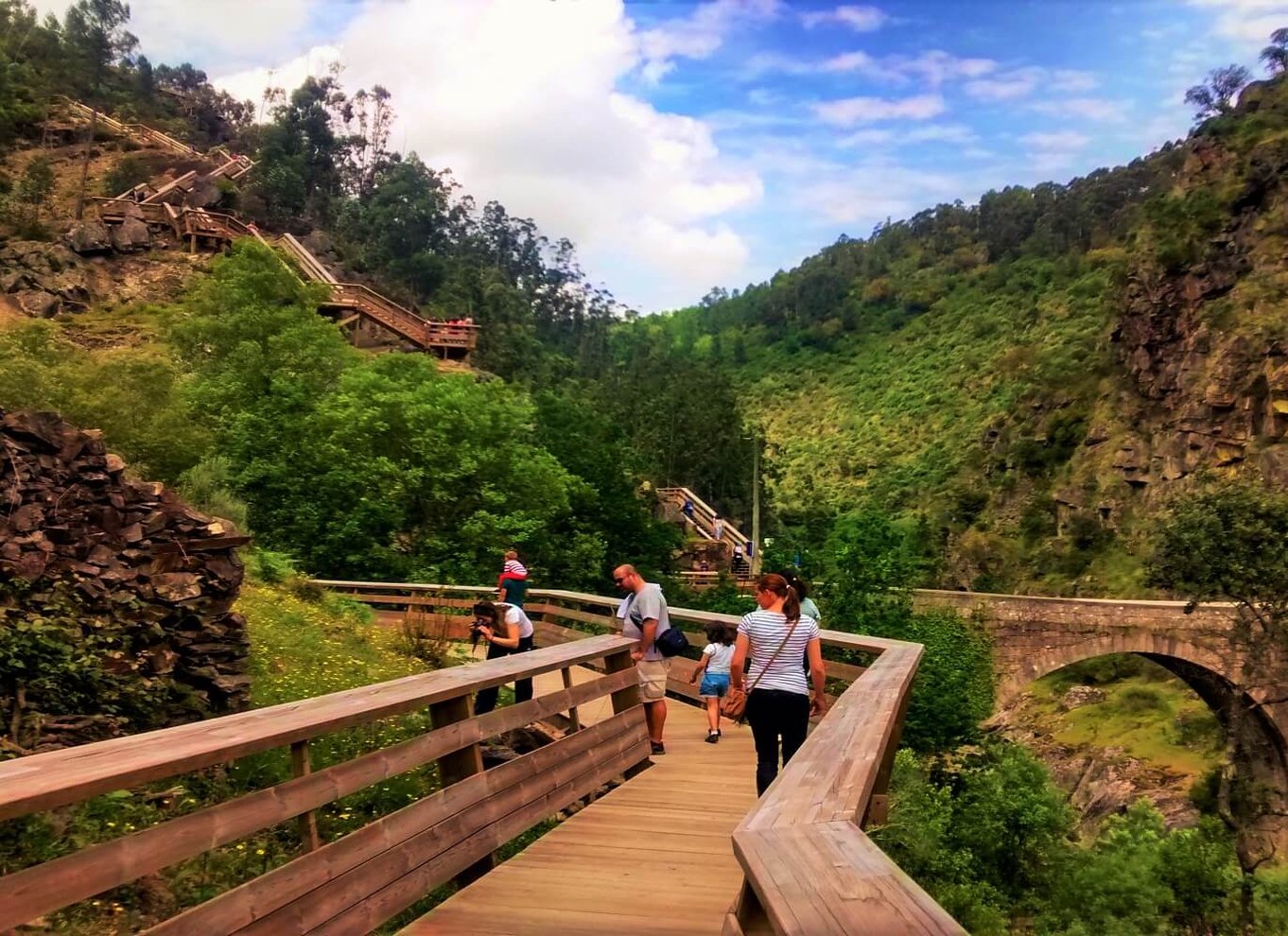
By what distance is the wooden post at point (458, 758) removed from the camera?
13.8 feet

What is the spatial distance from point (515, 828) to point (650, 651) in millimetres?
3299

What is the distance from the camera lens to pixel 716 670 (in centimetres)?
916

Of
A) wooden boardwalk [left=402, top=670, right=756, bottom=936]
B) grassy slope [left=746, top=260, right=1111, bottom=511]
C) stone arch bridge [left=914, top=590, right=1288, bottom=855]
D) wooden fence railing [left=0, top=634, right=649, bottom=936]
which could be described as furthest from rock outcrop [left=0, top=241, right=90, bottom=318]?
wooden fence railing [left=0, top=634, right=649, bottom=936]

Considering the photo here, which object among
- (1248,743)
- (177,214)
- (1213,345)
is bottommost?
(1248,743)

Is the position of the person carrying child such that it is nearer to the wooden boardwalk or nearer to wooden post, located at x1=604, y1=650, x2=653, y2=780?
wooden post, located at x1=604, y1=650, x2=653, y2=780

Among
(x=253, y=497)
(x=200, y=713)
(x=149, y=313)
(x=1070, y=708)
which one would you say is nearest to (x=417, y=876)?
(x=200, y=713)

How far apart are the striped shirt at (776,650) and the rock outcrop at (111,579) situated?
409cm

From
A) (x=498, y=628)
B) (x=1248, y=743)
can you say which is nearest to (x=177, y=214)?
(x=498, y=628)

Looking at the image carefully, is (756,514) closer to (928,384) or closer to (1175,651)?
(1175,651)

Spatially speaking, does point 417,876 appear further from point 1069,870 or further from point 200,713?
point 1069,870

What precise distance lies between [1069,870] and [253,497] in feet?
59.7

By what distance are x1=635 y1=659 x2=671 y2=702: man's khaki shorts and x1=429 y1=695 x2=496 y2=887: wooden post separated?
133 inches

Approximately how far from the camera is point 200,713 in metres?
7.21

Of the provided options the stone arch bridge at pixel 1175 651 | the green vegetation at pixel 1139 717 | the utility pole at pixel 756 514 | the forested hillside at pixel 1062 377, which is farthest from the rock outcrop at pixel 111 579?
the green vegetation at pixel 1139 717
